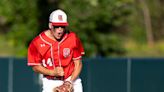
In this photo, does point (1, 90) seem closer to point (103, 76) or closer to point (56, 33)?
point (103, 76)

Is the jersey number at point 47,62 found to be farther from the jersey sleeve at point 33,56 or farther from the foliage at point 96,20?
the foliage at point 96,20

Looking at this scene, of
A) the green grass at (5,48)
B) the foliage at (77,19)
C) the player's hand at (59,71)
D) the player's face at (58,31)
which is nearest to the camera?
the player's face at (58,31)

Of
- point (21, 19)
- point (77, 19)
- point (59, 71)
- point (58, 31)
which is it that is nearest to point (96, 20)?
point (77, 19)

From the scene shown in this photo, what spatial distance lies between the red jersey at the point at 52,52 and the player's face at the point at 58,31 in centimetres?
14

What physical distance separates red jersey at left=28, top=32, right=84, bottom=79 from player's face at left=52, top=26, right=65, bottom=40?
138 millimetres

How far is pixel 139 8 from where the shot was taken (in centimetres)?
4125

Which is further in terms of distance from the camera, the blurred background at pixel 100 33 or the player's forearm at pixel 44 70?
the blurred background at pixel 100 33

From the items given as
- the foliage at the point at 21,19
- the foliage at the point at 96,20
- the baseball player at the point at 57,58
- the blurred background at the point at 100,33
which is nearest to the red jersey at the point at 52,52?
the baseball player at the point at 57,58

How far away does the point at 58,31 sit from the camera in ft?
29.7

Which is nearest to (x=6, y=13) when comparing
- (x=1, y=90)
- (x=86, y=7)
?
(x=86, y=7)

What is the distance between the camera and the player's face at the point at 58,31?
901 cm

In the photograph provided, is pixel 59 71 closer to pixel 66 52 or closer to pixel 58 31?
pixel 66 52

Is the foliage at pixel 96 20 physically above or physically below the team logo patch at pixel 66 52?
above

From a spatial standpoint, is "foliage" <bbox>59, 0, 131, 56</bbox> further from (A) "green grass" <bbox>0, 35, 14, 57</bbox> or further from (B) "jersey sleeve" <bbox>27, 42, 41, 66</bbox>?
(B) "jersey sleeve" <bbox>27, 42, 41, 66</bbox>
